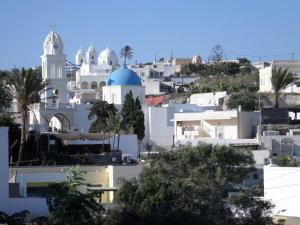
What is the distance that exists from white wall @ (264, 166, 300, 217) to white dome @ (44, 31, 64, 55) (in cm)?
4184

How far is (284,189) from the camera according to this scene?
89.7 ft

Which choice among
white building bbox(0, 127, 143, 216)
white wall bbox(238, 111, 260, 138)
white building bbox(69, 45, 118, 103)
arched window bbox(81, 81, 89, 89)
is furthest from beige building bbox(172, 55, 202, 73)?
white building bbox(0, 127, 143, 216)

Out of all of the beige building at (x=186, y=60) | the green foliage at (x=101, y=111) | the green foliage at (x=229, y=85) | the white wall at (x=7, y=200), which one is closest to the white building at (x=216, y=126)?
the green foliage at (x=101, y=111)

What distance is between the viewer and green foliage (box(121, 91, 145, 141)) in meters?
53.8

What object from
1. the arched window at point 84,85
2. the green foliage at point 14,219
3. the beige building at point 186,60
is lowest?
the green foliage at point 14,219

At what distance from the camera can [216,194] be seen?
2270 cm

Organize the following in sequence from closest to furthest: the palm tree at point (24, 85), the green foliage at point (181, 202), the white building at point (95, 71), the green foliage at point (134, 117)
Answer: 1. the green foliage at point (181, 202)
2. the palm tree at point (24, 85)
3. the green foliage at point (134, 117)
4. the white building at point (95, 71)

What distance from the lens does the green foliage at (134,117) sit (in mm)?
53781

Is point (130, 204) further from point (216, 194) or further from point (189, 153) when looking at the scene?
point (189, 153)

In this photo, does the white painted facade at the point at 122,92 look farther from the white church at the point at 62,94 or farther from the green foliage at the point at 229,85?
the green foliage at the point at 229,85

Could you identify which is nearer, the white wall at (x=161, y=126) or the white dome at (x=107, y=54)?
the white wall at (x=161, y=126)

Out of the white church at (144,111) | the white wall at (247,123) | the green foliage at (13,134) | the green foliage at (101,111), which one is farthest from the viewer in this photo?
the green foliage at (101,111)

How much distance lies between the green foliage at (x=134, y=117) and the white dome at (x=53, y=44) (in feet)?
45.8

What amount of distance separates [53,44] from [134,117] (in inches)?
629
